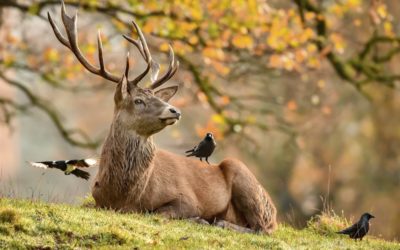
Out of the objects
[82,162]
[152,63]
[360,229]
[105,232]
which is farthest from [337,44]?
[105,232]

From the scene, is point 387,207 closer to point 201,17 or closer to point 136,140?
point 201,17

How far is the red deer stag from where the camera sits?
10312 mm

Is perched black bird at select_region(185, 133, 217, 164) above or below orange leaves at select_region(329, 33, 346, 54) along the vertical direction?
below

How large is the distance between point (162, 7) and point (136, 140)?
7.36 metres

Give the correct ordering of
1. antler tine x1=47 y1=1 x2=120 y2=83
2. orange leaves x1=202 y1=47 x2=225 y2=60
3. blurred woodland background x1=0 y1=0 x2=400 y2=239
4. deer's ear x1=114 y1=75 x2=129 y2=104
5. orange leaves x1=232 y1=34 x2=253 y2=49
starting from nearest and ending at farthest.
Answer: deer's ear x1=114 y1=75 x2=129 y2=104, antler tine x1=47 y1=1 x2=120 y2=83, blurred woodland background x1=0 y1=0 x2=400 y2=239, orange leaves x1=202 y1=47 x2=225 y2=60, orange leaves x1=232 y1=34 x2=253 y2=49

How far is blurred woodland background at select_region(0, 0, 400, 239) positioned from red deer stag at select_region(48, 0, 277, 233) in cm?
102

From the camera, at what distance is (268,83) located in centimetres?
2431

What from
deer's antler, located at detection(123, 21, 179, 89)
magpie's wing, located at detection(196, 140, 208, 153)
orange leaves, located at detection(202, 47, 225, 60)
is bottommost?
magpie's wing, located at detection(196, 140, 208, 153)

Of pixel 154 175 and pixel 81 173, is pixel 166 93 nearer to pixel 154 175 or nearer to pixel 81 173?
pixel 154 175

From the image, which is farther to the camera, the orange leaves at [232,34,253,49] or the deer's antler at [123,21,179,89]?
the orange leaves at [232,34,253,49]

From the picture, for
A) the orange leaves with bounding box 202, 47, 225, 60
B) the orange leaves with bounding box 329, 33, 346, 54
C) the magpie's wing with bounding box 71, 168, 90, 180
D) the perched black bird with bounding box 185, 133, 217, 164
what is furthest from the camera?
the orange leaves with bounding box 329, 33, 346, 54

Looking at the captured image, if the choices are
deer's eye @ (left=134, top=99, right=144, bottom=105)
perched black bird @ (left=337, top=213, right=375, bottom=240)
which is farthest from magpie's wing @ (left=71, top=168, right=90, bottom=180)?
perched black bird @ (left=337, top=213, right=375, bottom=240)

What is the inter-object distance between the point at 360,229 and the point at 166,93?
3042mm

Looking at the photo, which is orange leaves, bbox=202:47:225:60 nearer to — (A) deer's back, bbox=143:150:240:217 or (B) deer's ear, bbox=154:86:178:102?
(A) deer's back, bbox=143:150:240:217
